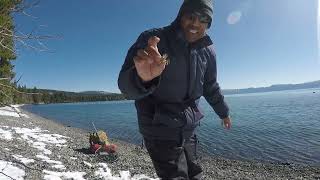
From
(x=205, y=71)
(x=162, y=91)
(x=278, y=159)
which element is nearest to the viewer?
(x=162, y=91)

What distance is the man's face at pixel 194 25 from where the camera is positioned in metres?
3.65

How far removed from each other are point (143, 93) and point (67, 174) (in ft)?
34.6

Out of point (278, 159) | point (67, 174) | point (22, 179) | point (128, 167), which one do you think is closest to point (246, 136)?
point (278, 159)

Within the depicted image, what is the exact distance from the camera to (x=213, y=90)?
183 inches

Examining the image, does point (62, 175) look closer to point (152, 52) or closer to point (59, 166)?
point (59, 166)

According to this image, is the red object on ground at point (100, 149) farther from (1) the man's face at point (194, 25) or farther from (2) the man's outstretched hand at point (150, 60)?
(2) the man's outstretched hand at point (150, 60)

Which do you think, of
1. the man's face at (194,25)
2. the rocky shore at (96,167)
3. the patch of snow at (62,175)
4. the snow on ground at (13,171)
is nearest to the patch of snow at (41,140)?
the rocky shore at (96,167)

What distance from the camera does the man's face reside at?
365cm

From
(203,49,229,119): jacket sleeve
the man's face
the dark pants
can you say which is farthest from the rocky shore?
the man's face

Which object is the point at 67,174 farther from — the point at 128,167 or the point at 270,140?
the point at 270,140

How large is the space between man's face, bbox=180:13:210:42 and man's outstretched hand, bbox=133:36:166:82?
1.16 meters

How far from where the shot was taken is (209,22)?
377cm

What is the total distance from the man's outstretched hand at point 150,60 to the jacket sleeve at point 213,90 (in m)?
1.76

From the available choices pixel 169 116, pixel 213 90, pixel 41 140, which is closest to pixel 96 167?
pixel 41 140
